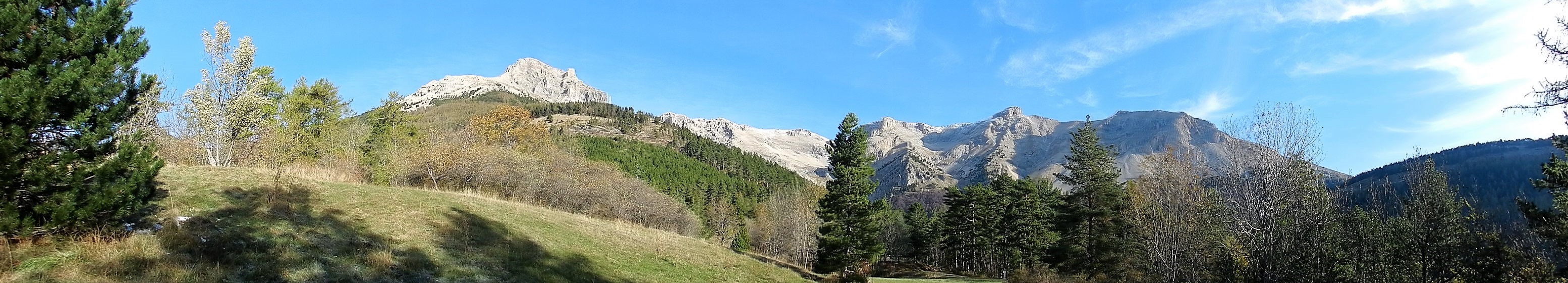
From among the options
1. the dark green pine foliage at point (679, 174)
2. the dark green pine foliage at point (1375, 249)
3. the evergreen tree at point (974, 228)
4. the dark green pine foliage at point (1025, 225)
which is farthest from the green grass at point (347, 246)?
the dark green pine foliage at point (679, 174)

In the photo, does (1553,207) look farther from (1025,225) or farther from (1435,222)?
(1025,225)

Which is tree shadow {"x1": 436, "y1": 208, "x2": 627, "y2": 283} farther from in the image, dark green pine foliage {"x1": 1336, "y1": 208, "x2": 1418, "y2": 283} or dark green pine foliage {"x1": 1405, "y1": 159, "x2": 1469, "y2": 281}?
dark green pine foliage {"x1": 1405, "y1": 159, "x2": 1469, "y2": 281}

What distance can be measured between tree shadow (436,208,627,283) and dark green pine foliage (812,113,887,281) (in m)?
24.0

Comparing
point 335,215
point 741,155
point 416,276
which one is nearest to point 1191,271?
point 416,276

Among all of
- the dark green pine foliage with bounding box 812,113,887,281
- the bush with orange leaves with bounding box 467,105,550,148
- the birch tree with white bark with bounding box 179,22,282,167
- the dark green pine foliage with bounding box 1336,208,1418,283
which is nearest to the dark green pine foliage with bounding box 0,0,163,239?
the birch tree with white bark with bounding box 179,22,282,167

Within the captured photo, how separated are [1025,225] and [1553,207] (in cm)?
3396

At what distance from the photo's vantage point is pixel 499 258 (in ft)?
51.5

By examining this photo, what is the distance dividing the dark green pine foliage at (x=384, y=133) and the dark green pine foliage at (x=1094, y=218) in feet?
152

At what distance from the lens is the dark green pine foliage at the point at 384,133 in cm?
4179

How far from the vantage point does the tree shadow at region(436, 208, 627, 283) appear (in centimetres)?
1420

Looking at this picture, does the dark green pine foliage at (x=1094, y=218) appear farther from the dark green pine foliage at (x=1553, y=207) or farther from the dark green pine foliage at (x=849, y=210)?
the dark green pine foliage at (x=1553, y=207)

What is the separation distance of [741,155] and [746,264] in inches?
6179

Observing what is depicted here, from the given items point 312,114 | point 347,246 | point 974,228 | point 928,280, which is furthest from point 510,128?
Answer: point 347,246

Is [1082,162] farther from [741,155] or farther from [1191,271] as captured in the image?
[741,155]
